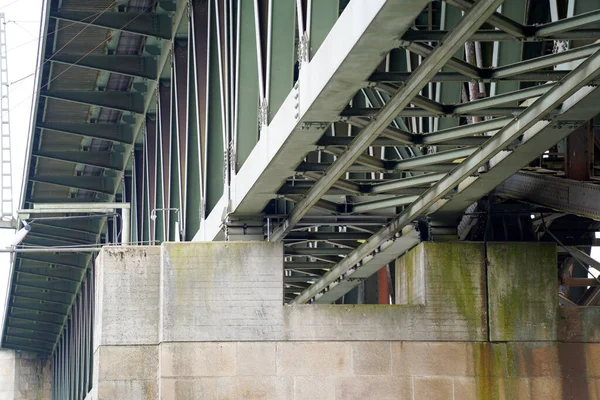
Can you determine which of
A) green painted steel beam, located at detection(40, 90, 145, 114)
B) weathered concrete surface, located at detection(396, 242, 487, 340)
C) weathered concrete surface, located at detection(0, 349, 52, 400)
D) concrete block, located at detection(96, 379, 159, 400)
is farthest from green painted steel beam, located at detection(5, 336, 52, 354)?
weathered concrete surface, located at detection(396, 242, 487, 340)

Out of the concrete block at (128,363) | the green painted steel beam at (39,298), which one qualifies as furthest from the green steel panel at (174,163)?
the green painted steel beam at (39,298)

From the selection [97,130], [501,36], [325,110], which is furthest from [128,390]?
[97,130]

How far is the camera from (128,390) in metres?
24.7

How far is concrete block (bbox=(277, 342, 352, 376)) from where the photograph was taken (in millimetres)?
22453

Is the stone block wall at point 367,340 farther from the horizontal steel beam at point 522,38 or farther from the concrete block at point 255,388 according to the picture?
the horizontal steel beam at point 522,38

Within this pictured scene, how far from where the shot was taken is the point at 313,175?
19.5m

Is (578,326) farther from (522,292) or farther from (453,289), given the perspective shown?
(453,289)

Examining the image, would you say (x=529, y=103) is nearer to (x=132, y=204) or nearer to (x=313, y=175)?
(x=313, y=175)

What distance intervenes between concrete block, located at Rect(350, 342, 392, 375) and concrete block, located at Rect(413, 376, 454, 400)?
55 centimetres

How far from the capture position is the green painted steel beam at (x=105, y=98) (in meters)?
37.1

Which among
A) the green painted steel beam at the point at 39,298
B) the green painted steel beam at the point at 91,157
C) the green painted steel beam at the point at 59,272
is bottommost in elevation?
the green painted steel beam at the point at 39,298

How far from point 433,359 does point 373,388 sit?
107cm

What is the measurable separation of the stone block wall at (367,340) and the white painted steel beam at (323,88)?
1.72m

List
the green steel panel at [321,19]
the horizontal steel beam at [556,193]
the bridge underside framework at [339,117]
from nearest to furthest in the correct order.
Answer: the bridge underside framework at [339,117] < the green steel panel at [321,19] < the horizontal steel beam at [556,193]
